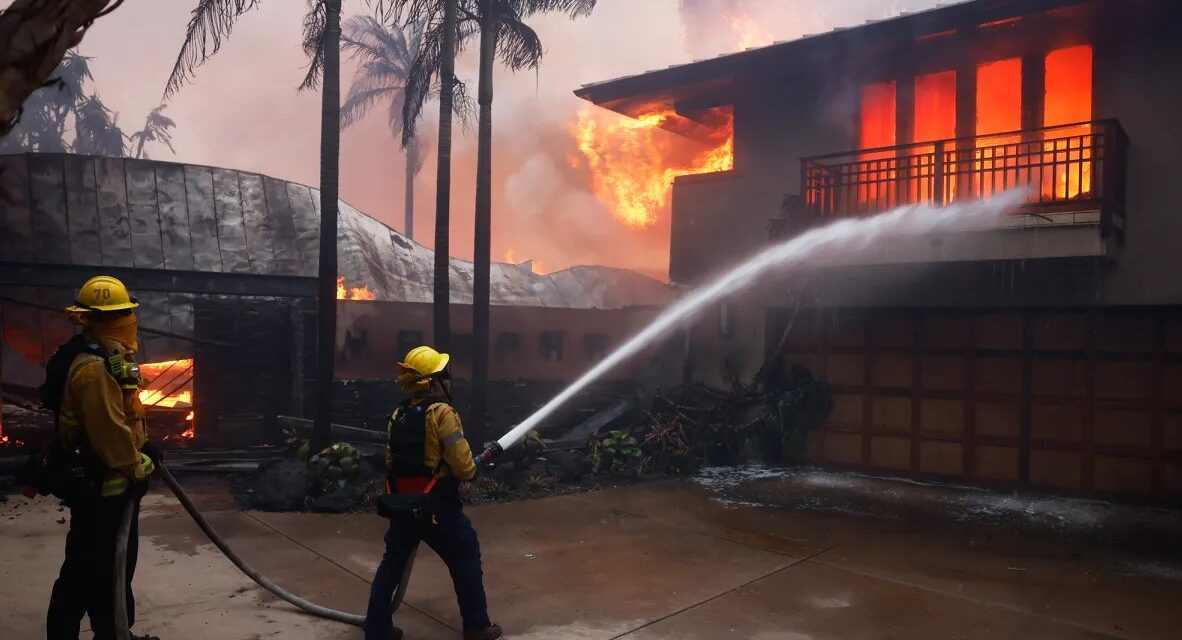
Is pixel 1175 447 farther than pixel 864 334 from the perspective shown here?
No

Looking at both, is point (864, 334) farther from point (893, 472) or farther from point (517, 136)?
point (517, 136)

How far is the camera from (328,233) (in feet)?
33.0

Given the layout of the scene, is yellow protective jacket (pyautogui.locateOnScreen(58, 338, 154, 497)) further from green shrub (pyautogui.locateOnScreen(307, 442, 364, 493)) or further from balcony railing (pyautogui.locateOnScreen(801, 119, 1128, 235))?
balcony railing (pyautogui.locateOnScreen(801, 119, 1128, 235))

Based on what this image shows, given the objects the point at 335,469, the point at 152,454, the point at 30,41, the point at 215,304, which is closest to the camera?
the point at 30,41

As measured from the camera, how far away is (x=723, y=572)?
6.38 meters

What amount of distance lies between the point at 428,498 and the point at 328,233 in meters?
6.42

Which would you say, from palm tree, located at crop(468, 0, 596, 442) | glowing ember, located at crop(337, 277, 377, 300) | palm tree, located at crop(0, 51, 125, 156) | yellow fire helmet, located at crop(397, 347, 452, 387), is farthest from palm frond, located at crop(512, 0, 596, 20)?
palm tree, located at crop(0, 51, 125, 156)

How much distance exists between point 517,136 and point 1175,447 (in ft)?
130

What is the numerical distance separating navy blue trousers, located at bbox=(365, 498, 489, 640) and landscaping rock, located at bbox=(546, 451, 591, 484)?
541 centimetres

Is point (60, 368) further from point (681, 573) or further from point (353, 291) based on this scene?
point (353, 291)

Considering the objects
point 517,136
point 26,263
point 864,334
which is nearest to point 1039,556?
point 864,334

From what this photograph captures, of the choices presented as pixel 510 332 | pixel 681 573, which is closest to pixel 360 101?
pixel 510 332

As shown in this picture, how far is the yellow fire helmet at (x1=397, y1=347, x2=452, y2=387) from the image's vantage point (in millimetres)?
4805

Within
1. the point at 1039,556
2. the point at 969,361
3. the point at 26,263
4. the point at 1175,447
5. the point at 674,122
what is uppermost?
the point at 674,122
